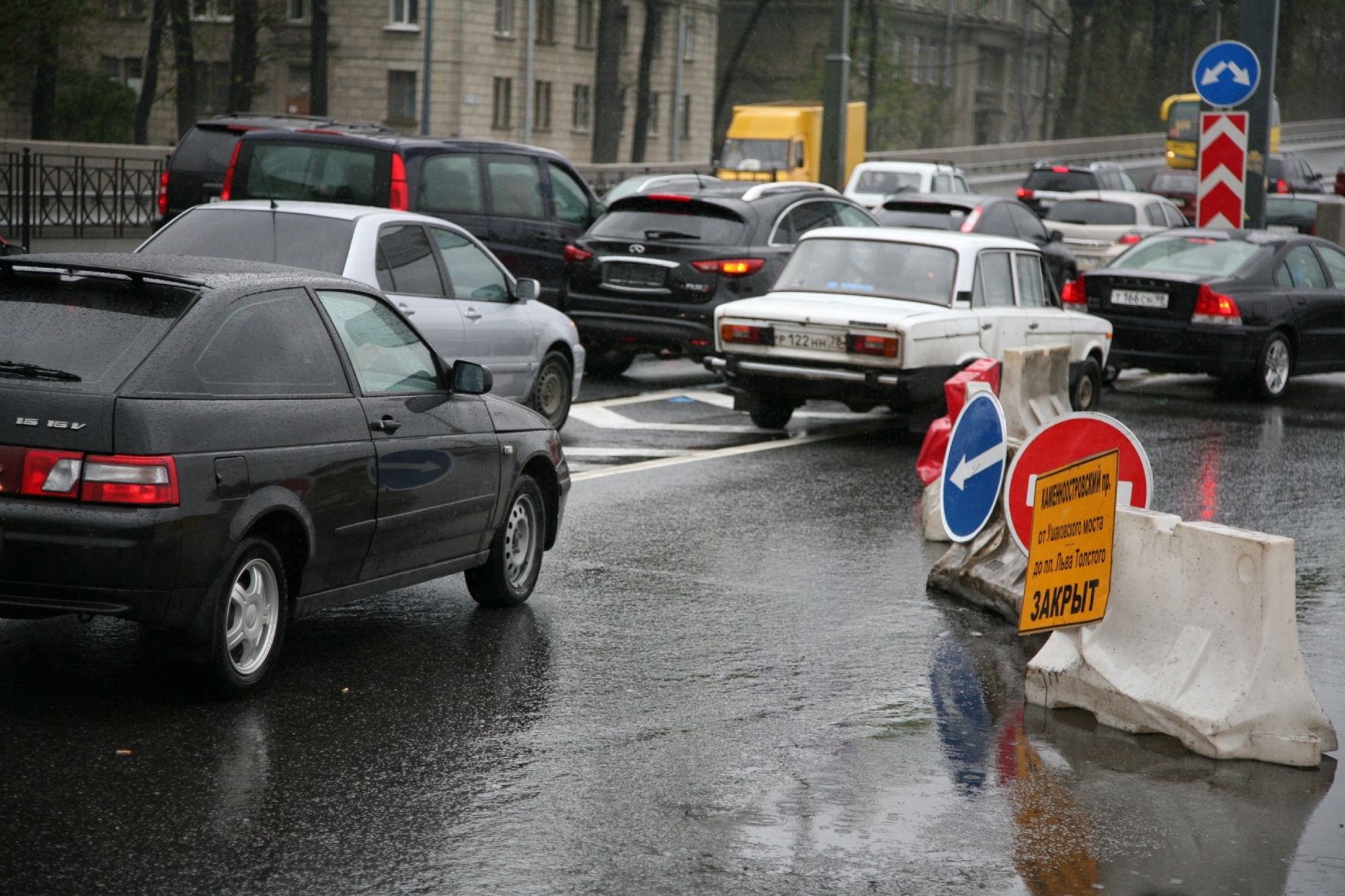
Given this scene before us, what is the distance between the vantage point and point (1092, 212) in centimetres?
2900

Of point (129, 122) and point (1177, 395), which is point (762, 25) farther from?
point (1177, 395)

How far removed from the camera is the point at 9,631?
6.73 meters

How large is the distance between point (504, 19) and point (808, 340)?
5168 centimetres

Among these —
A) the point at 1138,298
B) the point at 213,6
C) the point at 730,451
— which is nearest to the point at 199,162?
the point at 730,451

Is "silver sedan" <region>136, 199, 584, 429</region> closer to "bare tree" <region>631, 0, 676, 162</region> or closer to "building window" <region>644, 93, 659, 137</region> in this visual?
"bare tree" <region>631, 0, 676, 162</region>

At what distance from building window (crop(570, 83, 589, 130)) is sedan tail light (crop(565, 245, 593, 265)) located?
52.8 meters

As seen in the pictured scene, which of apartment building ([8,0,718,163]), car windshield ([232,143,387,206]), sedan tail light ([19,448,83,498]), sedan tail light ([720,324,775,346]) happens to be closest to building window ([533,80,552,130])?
apartment building ([8,0,718,163])

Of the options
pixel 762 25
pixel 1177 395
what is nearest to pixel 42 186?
pixel 1177 395

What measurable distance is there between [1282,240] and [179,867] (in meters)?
15.7

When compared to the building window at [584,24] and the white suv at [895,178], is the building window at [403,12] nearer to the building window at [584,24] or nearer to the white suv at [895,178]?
the building window at [584,24]

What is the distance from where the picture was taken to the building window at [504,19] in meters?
61.3

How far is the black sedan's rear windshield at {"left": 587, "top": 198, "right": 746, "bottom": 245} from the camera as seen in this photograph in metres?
15.4

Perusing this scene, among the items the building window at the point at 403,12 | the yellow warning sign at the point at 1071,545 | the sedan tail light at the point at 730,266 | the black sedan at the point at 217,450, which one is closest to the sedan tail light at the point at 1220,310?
the sedan tail light at the point at 730,266

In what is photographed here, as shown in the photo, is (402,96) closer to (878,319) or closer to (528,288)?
(878,319)
